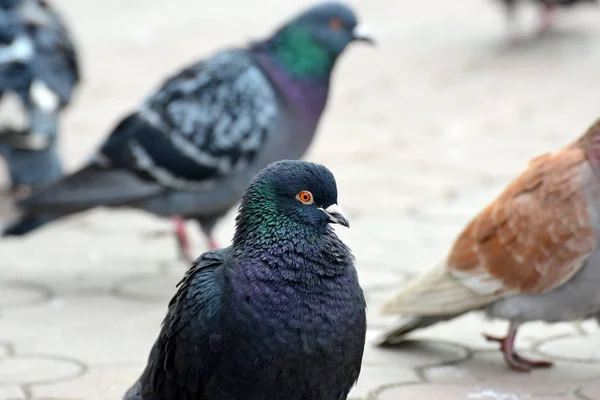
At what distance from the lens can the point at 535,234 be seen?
11.6 feet

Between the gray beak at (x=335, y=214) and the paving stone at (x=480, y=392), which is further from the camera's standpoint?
the paving stone at (x=480, y=392)

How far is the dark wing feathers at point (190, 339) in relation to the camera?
279 cm

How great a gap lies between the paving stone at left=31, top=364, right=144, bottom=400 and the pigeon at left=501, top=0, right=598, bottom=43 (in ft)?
22.7

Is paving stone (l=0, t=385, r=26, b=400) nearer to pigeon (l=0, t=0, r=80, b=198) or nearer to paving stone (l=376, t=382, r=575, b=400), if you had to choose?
paving stone (l=376, t=382, r=575, b=400)

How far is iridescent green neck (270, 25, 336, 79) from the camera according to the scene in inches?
189

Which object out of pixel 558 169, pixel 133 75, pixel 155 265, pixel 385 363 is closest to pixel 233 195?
pixel 155 265

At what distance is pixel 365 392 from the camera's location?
3518 millimetres

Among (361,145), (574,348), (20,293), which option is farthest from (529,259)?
(361,145)

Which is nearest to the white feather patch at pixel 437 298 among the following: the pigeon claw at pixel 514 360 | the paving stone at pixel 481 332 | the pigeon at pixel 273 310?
the pigeon claw at pixel 514 360

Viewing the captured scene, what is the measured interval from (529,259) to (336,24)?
1784 millimetres

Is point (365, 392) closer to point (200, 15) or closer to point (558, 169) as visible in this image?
point (558, 169)

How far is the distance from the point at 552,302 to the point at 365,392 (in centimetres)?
65

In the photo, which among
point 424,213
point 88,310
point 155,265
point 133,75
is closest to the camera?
point 88,310

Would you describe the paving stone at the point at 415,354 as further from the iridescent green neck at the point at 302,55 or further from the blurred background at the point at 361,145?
the iridescent green neck at the point at 302,55
